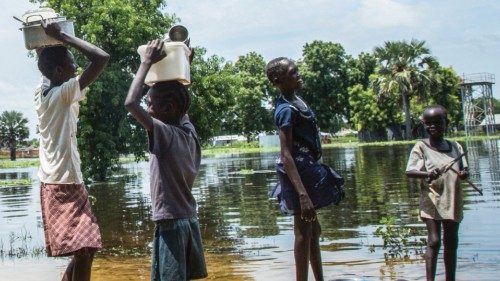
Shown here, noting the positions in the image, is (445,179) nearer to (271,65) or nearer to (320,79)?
(271,65)

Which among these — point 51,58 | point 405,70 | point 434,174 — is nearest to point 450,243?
point 434,174

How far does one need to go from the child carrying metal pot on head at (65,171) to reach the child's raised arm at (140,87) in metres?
0.67

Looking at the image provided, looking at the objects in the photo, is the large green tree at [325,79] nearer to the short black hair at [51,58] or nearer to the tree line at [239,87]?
the tree line at [239,87]

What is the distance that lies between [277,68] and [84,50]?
142 centimetres

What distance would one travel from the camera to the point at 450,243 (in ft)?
18.4

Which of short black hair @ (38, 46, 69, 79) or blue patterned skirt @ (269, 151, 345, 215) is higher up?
short black hair @ (38, 46, 69, 79)

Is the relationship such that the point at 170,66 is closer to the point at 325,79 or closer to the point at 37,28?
the point at 37,28

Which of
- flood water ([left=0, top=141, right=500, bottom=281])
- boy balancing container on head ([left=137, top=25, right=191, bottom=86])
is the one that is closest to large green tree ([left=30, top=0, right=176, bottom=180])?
flood water ([left=0, top=141, right=500, bottom=281])

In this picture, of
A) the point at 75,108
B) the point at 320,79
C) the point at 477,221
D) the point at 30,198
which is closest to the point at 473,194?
the point at 477,221

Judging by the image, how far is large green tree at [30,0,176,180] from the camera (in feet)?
94.7

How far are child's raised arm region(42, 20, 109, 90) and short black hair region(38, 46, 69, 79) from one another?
22cm

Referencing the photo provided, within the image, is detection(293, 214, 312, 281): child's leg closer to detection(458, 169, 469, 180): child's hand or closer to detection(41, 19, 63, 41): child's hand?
detection(458, 169, 469, 180): child's hand

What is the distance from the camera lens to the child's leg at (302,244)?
521 cm

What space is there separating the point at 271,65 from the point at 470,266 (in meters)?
3.21
